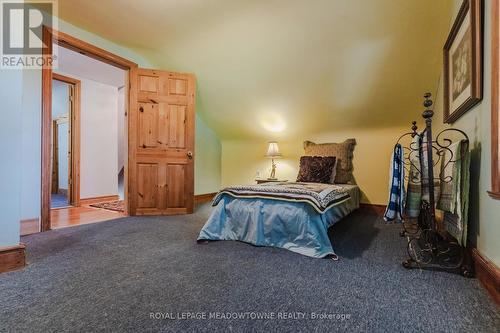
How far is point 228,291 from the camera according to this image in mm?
1312

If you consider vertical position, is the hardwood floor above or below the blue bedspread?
below

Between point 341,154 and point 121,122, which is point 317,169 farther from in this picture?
point 121,122

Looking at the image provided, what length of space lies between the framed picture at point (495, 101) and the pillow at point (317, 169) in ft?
6.73

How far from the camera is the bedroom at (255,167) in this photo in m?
1.20

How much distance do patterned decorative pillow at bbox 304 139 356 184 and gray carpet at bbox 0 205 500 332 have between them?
1.62 m

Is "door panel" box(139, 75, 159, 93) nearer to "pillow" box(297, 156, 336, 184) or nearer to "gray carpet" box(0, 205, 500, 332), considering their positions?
"gray carpet" box(0, 205, 500, 332)

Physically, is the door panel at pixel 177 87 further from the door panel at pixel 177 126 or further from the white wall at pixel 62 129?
the white wall at pixel 62 129

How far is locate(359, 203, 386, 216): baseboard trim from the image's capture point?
354 cm

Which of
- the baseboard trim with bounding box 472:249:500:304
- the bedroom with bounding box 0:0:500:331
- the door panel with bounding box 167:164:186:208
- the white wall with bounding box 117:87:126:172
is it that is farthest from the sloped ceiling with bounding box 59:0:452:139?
the baseboard trim with bounding box 472:249:500:304

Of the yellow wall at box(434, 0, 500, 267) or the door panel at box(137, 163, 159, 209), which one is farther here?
the door panel at box(137, 163, 159, 209)

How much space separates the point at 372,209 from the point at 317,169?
1.08m

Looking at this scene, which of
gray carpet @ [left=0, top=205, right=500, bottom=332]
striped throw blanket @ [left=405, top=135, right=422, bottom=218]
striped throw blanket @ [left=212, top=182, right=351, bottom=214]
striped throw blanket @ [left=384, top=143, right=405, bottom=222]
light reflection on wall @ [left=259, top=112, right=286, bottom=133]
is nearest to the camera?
gray carpet @ [left=0, top=205, right=500, bottom=332]

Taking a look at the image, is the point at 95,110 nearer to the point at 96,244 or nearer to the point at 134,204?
the point at 134,204

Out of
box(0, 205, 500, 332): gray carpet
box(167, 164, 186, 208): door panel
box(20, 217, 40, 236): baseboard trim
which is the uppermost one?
box(167, 164, 186, 208): door panel
